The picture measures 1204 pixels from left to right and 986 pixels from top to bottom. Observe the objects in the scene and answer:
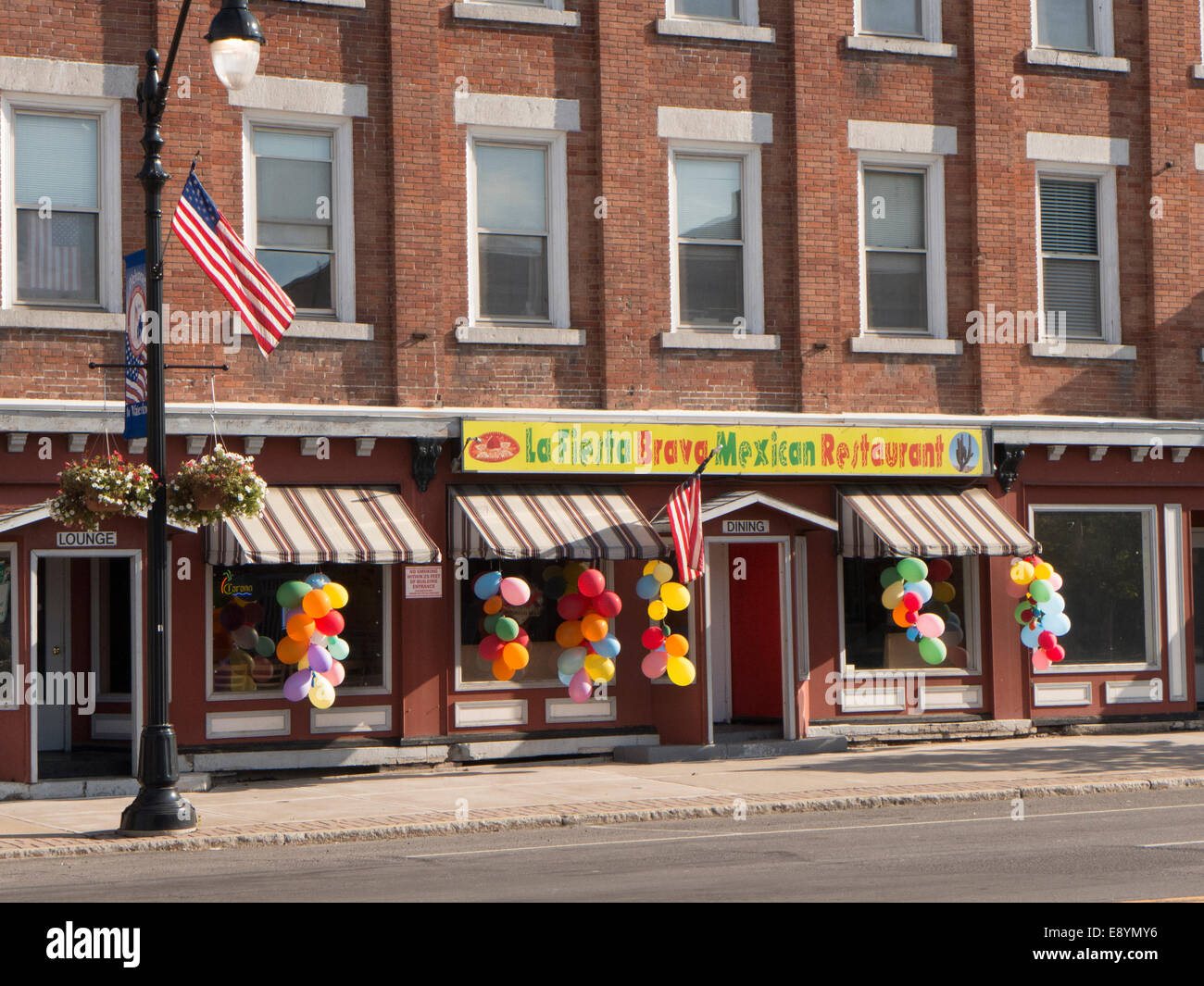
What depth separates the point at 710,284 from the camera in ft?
62.8

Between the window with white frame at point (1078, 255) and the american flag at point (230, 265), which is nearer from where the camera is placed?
the american flag at point (230, 265)

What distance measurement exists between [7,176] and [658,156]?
6.99 meters

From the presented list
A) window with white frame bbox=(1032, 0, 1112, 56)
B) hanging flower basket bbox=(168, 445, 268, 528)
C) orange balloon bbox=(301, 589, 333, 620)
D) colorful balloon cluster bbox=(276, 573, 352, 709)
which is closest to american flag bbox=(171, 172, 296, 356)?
hanging flower basket bbox=(168, 445, 268, 528)

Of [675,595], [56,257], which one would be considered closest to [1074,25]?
[675,595]

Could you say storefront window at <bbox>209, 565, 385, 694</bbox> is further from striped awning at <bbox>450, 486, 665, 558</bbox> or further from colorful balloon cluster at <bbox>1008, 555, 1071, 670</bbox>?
colorful balloon cluster at <bbox>1008, 555, 1071, 670</bbox>

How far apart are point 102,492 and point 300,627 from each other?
3.41 meters

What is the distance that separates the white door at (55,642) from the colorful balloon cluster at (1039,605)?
1071 cm

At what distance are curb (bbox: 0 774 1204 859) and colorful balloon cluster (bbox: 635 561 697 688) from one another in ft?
9.11

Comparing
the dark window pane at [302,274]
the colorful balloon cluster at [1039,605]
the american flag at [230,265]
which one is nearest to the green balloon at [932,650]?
the colorful balloon cluster at [1039,605]

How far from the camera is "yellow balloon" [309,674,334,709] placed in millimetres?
16375

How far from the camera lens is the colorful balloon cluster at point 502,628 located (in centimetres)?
1727

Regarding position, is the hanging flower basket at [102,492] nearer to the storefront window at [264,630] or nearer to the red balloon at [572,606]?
the storefront window at [264,630]

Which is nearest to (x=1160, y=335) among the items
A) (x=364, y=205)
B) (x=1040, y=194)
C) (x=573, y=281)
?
(x=1040, y=194)

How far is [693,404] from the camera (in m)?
18.8
